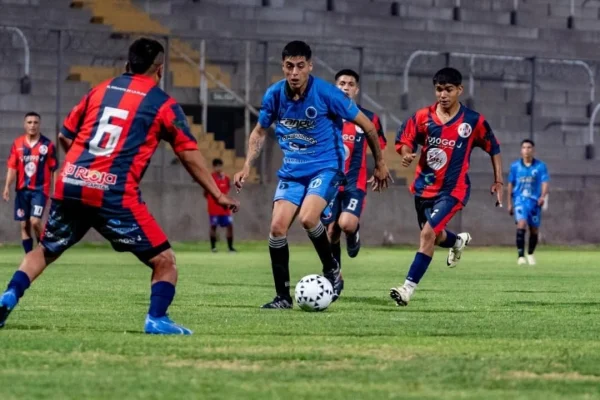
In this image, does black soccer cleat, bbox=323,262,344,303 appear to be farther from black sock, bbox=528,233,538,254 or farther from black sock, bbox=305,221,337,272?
black sock, bbox=528,233,538,254

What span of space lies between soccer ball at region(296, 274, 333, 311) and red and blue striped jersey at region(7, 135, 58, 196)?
10.9m

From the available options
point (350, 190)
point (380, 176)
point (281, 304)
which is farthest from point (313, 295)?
point (350, 190)

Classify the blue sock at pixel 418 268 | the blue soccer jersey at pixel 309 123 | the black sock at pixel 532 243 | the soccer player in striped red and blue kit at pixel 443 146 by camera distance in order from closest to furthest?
the blue soccer jersey at pixel 309 123 → the blue sock at pixel 418 268 → the soccer player in striped red and blue kit at pixel 443 146 → the black sock at pixel 532 243

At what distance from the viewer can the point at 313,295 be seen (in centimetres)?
1087

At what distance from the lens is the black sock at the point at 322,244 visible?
38.9ft

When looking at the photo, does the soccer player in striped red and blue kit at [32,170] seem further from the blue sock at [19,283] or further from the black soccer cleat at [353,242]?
the blue sock at [19,283]

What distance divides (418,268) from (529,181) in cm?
1270

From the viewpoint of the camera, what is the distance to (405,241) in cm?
3048

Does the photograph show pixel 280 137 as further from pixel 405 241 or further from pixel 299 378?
pixel 405 241

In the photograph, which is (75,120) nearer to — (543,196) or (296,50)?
(296,50)

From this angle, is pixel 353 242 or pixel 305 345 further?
pixel 353 242

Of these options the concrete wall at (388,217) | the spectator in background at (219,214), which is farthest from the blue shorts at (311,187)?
the concrete wall at (388,217)

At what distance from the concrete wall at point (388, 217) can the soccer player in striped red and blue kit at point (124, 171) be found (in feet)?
63.1

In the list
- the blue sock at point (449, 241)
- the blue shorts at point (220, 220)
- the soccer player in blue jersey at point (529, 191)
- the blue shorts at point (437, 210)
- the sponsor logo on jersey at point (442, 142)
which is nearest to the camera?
the blue shorts at point (437, 210)
